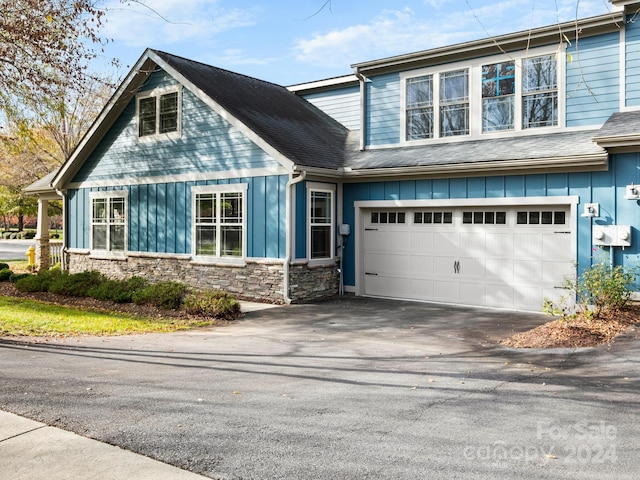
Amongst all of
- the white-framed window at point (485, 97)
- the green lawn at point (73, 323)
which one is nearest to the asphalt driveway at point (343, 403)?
the green lawn at point (73, 323)

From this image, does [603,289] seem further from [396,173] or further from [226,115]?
[226,115]

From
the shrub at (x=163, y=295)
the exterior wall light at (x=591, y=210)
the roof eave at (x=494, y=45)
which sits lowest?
the shrub at (x=163, y=295)

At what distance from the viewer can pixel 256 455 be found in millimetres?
4059

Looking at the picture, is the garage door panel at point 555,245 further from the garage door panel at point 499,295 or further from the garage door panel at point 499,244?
the garage door panel at point 499,295

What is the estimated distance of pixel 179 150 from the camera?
50.4ft

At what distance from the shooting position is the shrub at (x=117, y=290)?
524 inches

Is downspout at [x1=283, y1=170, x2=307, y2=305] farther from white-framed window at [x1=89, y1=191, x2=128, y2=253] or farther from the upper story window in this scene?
white-framed window at [x1=89, y1=191, x2=128, y2=253]

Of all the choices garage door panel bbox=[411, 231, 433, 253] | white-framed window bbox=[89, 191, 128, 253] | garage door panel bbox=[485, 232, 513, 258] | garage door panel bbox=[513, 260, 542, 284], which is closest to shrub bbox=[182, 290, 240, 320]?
garage door panel bbox=[411, 231, 433, 253]

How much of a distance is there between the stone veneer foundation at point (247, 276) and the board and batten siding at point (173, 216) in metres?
0.29

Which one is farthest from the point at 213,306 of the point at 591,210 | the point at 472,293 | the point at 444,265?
the point at 591,210

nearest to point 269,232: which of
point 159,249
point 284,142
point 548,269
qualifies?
point 284,142

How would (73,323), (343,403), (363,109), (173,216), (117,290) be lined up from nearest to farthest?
1. (343,403)
2. (73,323)
3. (117,290)
4. (363,109)
5. (173,216)

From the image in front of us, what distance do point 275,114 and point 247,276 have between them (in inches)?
183

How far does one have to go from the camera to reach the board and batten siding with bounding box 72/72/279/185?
45.8ft
